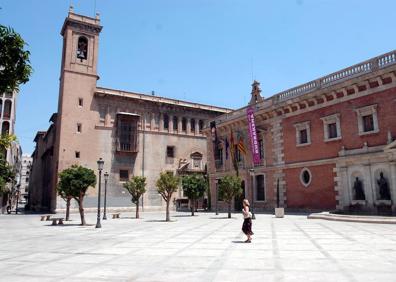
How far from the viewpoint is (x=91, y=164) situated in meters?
39.7

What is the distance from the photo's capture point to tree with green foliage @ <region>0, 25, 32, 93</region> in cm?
880

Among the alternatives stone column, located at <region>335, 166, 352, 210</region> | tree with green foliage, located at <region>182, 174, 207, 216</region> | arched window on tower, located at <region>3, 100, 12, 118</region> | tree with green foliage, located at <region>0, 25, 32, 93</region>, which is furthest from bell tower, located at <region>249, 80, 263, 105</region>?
arched window on tower, located at <region>3, 100, 12, 118</region>

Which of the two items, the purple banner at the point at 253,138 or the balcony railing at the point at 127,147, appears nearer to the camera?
the purple banner at the point at 253,138

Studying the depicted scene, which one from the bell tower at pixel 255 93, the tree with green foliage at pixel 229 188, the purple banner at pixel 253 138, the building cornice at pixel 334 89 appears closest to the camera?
the building cornice at pixel 334 89

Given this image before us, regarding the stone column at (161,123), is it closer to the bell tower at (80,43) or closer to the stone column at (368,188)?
the bell tower at (80,43)

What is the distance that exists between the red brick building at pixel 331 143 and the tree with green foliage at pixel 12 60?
16913 mm

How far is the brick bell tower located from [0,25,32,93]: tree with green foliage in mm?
30620

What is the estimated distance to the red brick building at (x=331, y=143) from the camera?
70.4 feet

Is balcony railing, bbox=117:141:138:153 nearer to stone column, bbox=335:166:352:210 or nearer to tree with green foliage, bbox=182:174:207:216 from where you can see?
tree with green foliage, bbox=182:174:207:216

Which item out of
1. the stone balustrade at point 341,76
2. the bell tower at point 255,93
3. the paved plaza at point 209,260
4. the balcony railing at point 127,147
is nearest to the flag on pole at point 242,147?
the bell tower at point 255,93

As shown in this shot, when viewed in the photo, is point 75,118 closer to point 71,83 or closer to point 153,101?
point 71,83

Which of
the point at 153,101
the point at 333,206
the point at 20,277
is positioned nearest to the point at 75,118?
the point at 153,101

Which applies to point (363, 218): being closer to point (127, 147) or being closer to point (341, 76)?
point (341, 76)

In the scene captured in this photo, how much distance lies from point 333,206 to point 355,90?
827 cm
